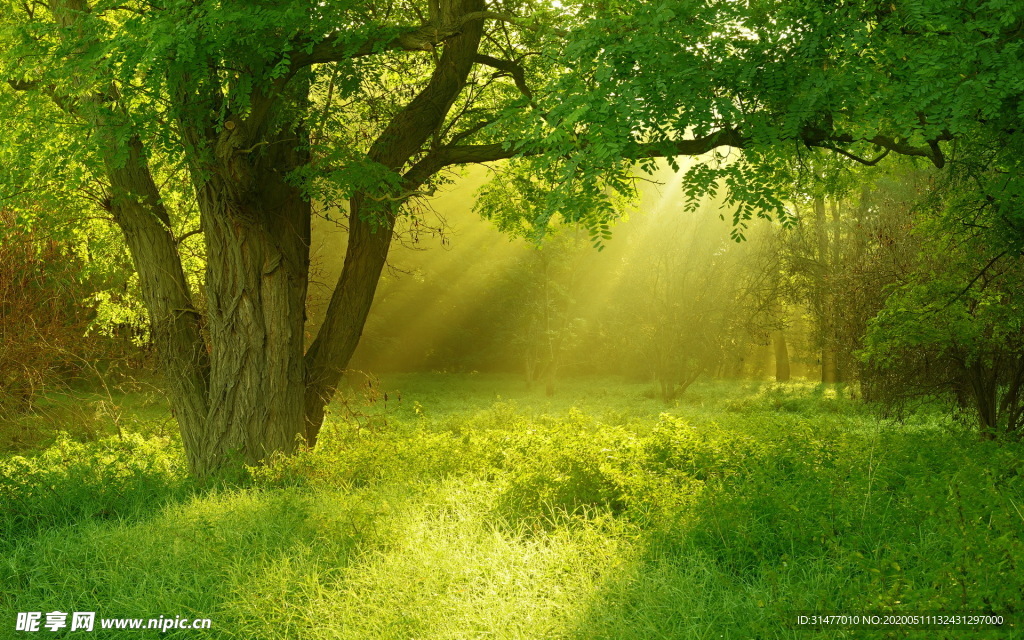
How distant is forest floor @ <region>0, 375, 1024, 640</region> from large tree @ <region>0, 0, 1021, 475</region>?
66.2 inches

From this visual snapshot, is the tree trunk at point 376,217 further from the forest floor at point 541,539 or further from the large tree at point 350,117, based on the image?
the forest floor at point 541,539

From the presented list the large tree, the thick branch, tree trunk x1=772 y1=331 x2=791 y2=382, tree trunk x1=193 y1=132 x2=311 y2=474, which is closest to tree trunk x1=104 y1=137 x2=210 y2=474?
the large tree

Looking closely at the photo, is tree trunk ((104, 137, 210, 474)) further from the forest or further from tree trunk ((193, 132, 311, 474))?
tree trunk ((193, 132, 311, 474))

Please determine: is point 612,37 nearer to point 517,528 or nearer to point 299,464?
point 517,528

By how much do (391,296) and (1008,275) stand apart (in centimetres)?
2404

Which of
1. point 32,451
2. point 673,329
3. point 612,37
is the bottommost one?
point 32,451

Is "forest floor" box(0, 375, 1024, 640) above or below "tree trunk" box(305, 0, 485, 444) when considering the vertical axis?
below

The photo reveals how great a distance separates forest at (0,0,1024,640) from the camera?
15.3 ft

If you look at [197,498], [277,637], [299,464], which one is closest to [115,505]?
[197,498]

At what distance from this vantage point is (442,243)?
876cm

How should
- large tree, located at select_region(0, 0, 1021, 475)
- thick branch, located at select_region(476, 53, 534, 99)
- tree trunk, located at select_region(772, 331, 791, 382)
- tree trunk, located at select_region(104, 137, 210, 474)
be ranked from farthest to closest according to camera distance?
tree trunk, located at select_region(772, 331, 791, 382) → thick branch, located at select_region(476, 53, 534, 99) → tree trunk, located at select_region(104, 137, 210, 474) → large tree, located at select_region(0, 0, 1021, 475)

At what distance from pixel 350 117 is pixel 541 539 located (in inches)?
270

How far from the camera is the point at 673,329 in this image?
22078 millimetres

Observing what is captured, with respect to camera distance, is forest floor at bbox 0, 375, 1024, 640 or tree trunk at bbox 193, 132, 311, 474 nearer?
forest floor at bbox 0, 375, 1024, 640
